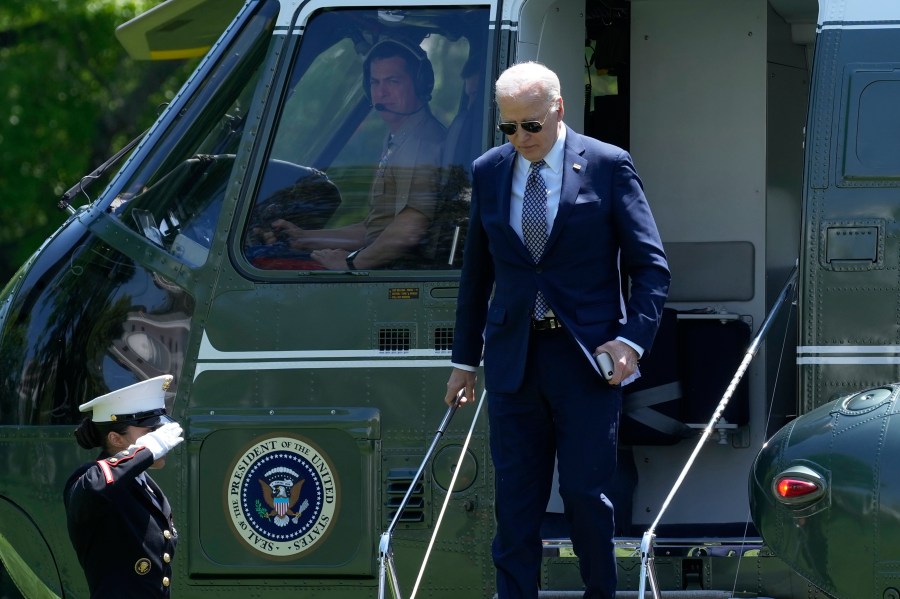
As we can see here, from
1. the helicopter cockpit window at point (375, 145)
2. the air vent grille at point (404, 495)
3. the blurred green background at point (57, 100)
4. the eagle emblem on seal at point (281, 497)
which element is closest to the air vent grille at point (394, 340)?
the helicopter cockpit window at point (375, 145)

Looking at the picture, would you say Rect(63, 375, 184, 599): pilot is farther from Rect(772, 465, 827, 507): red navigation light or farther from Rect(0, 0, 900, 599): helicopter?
Rect(772, 465, 827, 507): red navigation light

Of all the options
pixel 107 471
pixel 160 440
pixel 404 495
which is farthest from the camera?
pixel 404 495

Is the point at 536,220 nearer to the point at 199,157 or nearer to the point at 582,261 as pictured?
the point at 582,261

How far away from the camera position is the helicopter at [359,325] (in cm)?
529

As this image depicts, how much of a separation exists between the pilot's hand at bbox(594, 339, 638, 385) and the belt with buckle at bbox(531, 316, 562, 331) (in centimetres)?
18

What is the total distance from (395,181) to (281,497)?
1.30m

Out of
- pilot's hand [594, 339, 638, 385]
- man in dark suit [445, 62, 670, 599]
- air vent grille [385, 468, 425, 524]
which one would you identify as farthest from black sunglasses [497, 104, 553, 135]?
air vent grille [385, 468, 425, 524]

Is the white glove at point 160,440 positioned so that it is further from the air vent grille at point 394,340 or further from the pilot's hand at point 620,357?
the pilot's hand at point 620,357

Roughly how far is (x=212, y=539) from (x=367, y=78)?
6.24ft

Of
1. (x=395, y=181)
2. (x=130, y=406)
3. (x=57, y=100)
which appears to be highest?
(x=57, y=100)

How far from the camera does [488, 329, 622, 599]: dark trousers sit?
4.58 metres

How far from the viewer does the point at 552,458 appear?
15.6ft

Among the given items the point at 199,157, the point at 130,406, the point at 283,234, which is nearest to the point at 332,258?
the point at 283,234

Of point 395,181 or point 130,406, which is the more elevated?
point 395,181
